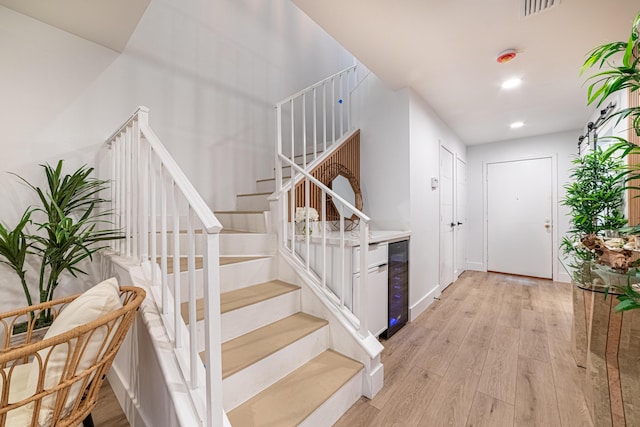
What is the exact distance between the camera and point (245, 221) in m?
2.47

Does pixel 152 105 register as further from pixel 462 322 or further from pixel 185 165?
pixel 462 322

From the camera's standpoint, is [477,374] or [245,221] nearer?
[477,374]

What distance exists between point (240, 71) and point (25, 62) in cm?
184

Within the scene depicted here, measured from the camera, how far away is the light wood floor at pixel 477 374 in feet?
4.83

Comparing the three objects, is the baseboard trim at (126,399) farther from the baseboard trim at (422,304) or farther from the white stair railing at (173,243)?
the baseboard trim at (422,304)

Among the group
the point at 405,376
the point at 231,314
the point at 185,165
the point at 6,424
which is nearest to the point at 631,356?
the point at 405,376

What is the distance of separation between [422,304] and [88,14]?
3.71 m

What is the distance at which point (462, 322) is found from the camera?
8.87 feet

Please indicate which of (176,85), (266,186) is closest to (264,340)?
(266,186)

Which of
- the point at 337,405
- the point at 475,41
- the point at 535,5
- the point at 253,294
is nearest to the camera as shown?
the point at 337,405

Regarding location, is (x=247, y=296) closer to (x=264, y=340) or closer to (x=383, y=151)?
(x=264, y=340)

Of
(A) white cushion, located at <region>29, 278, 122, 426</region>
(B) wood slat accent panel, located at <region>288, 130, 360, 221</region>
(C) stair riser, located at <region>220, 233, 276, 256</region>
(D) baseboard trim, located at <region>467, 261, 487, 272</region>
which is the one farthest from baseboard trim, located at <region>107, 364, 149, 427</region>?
(D) baseboard trim, located at <region>467, 261, 487, 272</region>

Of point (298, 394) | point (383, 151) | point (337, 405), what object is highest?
point (383, 151)

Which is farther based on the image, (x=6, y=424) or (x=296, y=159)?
(x=296, y=159)
